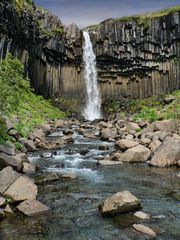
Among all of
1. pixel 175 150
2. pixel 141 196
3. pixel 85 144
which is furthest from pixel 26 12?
pixel 141 196

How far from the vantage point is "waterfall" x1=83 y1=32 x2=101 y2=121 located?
61.7m

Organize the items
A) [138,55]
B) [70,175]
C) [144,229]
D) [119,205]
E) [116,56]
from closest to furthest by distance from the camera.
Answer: [144,229] → [119,205] → [70,175] → [138,55] → [116,56]

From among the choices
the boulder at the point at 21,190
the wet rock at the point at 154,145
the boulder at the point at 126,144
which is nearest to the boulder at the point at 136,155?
the wet rock at the point at 154,145

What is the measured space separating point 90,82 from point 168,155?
4338 cm

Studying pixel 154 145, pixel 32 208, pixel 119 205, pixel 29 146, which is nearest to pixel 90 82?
pixel 29 146

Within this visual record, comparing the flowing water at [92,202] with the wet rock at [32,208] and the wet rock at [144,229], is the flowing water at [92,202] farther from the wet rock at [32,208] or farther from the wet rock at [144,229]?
the wet rock at [32,208]

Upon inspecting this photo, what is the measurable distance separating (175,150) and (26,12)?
36.9 meters

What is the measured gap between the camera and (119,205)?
12.2 m

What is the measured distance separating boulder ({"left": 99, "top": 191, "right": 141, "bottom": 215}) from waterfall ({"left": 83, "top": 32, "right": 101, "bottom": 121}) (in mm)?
48585

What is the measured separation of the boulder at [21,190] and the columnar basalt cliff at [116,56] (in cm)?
4183

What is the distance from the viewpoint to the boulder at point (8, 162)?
16.2m

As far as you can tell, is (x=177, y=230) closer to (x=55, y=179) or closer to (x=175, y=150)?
(x=55, y=179)

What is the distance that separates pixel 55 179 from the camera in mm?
17156

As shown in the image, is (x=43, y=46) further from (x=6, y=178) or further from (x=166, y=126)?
(x=6, y=178)
